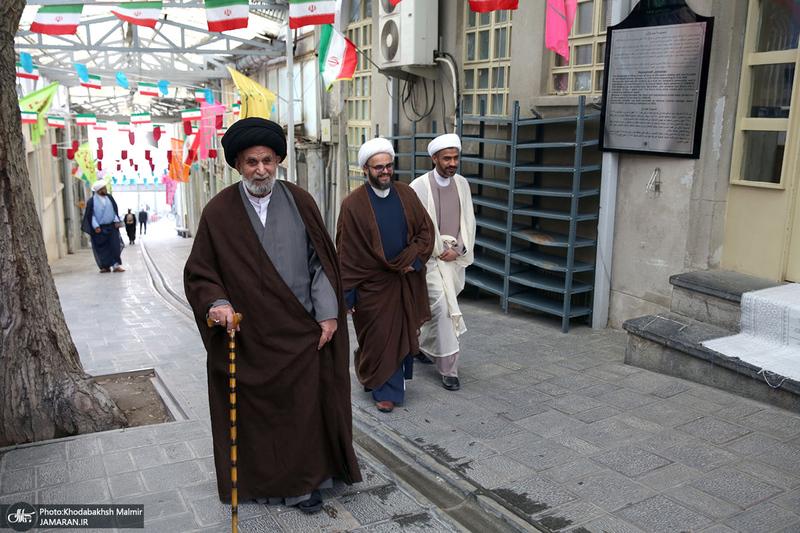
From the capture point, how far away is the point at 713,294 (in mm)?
5059

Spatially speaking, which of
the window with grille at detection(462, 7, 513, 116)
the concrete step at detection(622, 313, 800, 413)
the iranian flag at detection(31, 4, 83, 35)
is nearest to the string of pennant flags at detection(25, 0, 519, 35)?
the iranian flag at detection(31, 4, 83, 35)

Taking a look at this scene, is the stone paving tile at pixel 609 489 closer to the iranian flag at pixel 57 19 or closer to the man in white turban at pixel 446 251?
the man in white turban at pixel 446 251

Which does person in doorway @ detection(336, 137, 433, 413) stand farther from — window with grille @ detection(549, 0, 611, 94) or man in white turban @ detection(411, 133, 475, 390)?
window with grille @ detection(549, 0, 611, 94)

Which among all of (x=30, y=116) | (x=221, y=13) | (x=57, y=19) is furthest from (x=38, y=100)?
(x=221, y=13)

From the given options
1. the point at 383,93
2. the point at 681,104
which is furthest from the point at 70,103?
the point at 681,104

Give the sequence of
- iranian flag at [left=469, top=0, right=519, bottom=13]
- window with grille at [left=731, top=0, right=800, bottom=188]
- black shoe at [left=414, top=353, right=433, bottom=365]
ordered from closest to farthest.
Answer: window with grille at [left=731, top=0, right=800, bottom=188] → black shoe at [left=414, top=353, right=433, bottom=365] → iranian flag at [left=469, top=0, right=519, bottom=13]

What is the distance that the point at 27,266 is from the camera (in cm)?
397

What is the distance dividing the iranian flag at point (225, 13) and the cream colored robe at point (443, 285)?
4030mm

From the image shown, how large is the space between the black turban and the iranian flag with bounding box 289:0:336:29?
202 inches

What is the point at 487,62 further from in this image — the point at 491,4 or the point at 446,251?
the point at 446,251

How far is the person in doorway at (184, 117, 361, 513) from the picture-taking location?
3.22 m

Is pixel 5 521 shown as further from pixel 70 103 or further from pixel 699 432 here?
pixel 70 103

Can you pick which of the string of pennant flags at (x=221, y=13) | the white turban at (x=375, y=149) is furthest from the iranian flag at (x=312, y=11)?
the white turban at (x=375, y=149)

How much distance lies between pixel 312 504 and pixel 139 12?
786 cm
